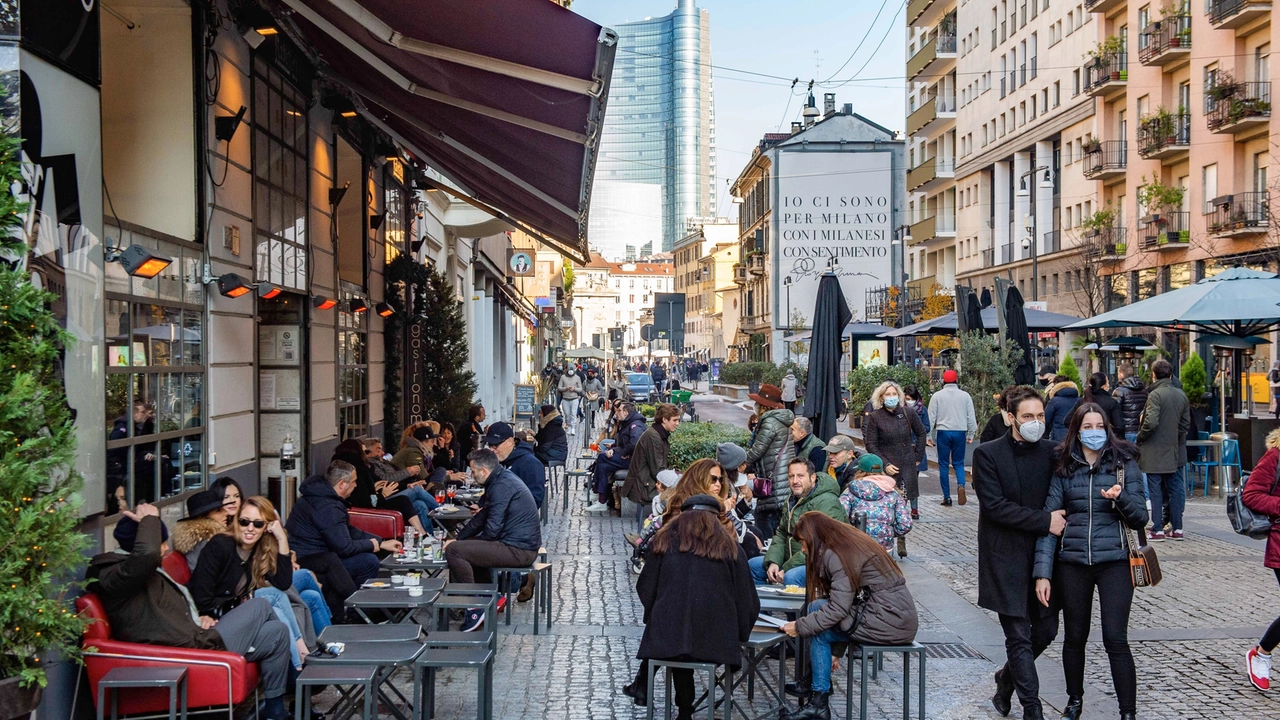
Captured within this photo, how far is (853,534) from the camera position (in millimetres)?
6645

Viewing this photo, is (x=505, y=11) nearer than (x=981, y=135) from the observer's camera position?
Yes

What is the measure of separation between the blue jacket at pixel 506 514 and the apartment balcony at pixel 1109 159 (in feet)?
122

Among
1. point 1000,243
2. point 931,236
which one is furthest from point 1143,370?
point 931,236

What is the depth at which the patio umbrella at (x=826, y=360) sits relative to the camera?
44.6 ft

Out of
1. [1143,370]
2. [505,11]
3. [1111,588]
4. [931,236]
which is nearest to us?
[1111,588]

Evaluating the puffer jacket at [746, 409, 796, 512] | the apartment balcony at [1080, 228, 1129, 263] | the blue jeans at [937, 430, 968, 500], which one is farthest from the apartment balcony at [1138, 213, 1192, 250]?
the puffer jacket at [746, 409, 796, 512]

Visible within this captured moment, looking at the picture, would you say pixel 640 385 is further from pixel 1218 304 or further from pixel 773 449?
pixel 773 449

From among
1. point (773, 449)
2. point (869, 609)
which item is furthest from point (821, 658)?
point (773, 449)

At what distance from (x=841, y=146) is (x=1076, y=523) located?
5292cm

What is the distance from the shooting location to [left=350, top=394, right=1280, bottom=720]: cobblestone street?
7.12 meters

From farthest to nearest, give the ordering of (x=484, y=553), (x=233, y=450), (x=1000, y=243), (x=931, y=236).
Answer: (x=931, y=236) → (x=1000, y=243) → (x=233, y=450) → (x=484, y=553)

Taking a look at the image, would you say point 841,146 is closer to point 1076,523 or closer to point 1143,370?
point 1143,370

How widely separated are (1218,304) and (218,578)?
13100 millimetres

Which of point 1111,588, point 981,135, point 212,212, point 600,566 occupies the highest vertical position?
point 981,135
